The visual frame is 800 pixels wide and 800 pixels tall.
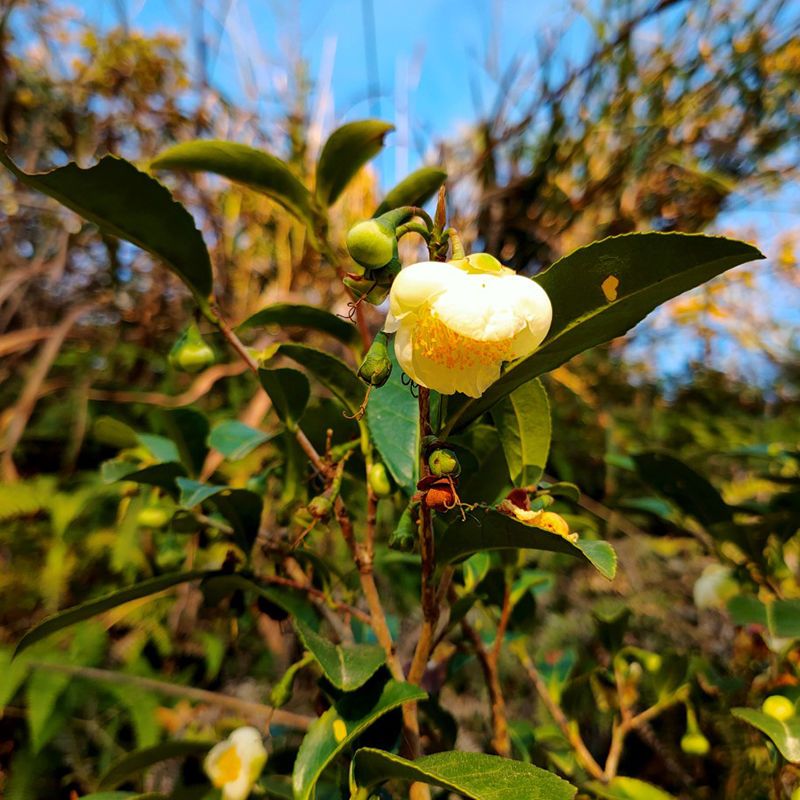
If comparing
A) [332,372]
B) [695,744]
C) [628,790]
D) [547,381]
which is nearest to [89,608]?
[332,372]

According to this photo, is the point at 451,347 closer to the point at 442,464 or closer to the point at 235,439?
the point at 442,464

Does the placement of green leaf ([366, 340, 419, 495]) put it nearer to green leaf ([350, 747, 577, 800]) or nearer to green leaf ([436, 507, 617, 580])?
green leaf ([436, 507, 617, 580])

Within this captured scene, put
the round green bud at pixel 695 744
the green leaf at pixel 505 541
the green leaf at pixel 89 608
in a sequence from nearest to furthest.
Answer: the green leaf at pixel 505 541 < the green leaf at pixel 89 608 < the round green bud at pixel 695 744

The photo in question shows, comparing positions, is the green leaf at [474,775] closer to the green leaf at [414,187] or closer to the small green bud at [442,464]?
the small green bud at [442,464]

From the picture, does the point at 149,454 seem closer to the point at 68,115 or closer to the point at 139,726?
the point at 139,726

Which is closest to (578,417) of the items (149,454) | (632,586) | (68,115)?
(632,586)

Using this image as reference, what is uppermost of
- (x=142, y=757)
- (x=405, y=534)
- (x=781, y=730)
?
(x=405, y=534)

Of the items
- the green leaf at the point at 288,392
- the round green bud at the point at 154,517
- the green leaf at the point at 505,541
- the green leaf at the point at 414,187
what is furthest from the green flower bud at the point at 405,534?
the round green bud at the point at 154,517
